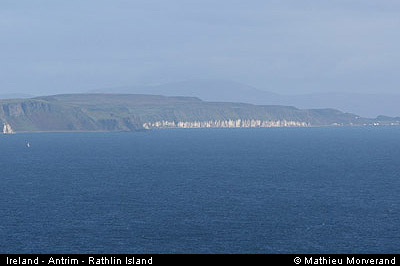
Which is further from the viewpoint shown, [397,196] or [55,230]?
[397,196]

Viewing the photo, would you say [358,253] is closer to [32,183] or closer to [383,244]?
[383,244]

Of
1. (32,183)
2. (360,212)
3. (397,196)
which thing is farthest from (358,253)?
(32,183)

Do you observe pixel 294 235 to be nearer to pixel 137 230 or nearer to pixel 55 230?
pixel 137 230
